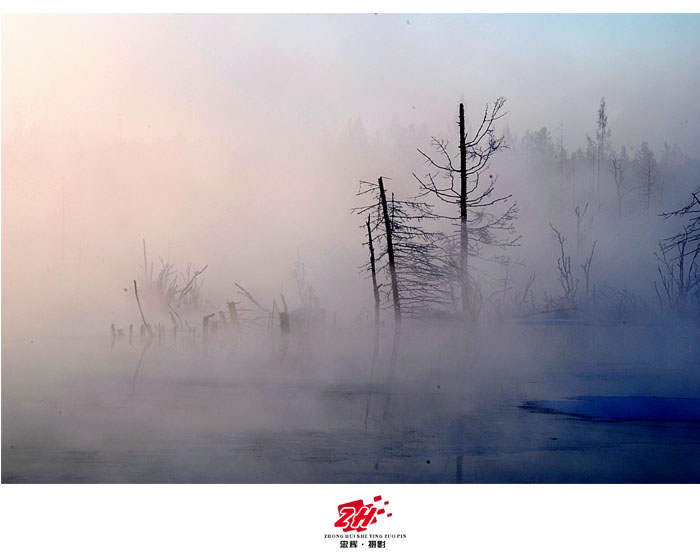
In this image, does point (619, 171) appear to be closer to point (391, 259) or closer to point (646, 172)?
point (646, 172)

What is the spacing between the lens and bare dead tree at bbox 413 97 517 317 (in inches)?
209

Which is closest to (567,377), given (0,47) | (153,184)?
(153,184)

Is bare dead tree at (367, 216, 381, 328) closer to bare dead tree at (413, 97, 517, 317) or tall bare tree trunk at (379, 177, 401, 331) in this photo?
tall bare tree trunk at (379, 177, 401, 331)

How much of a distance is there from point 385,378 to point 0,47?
2.91 metres

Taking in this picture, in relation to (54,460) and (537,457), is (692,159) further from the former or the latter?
(54,460)

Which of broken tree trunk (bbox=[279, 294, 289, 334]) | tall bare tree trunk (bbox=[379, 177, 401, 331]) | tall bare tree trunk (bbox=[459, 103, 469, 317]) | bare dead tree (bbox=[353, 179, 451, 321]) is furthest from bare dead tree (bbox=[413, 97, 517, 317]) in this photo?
broken tree trunk (bbox=[279, 294, 289, 334])

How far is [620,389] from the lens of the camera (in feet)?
16.5

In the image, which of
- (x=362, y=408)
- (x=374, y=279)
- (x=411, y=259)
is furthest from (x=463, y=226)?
(x=362, y=408)

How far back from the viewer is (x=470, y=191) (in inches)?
211

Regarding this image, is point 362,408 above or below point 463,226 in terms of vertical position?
below
